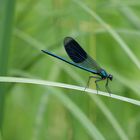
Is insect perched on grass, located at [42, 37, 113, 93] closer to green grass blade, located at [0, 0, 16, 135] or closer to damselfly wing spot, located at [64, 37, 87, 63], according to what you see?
damselfly wing spot, located at [64, 37, 87, 63]

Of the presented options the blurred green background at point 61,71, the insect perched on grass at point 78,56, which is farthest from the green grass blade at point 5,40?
the insect perched on grass at point 78,56

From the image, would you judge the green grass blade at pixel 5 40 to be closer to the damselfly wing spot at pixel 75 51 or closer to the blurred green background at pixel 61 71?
the blurred green background at pixel 61 71

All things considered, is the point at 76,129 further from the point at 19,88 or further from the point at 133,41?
the point at 133,41

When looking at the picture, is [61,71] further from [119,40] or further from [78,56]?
[119,40]

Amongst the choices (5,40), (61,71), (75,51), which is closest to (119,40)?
(75,51)

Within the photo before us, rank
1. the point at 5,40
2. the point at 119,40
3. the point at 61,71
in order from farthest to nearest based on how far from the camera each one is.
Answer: the point at 61,71, the point at 5,40, the point at 119,40

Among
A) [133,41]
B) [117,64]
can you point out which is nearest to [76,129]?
[117,64]

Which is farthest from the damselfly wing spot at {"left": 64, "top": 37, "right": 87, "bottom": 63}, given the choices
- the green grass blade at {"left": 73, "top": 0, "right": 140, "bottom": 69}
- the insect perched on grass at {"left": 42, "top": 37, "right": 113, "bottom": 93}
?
the green grass blade at {"left": 73, "top": 0, "right": 140, "bottom": 69}
